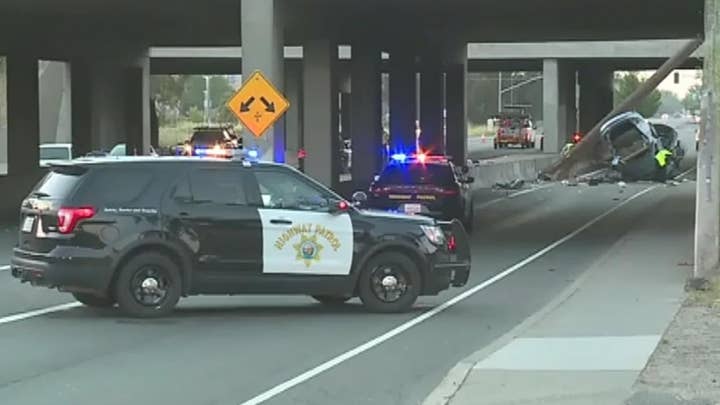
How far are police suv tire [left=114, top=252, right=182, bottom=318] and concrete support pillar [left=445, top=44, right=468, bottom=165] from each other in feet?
124

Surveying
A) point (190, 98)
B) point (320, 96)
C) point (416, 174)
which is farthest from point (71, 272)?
point (190, 98)

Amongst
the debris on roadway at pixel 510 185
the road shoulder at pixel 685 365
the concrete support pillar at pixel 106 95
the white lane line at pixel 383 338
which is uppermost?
the concrete support pillar at pixel 106 95

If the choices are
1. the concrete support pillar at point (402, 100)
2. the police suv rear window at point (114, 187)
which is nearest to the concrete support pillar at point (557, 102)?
the concrete support pillar at point (402, 100)

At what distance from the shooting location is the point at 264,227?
13844 mm

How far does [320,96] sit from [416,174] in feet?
42.9

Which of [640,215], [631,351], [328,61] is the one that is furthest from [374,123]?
[631,351]

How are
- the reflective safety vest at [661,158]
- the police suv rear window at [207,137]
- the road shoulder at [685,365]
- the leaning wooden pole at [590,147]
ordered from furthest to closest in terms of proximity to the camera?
the leaning wooden pole at [590,147] < the reflective safety vest at [661,158] < the police suv rear window at [207,137] < the road shoulder at [685,365]

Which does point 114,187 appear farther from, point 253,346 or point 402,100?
point 402,100

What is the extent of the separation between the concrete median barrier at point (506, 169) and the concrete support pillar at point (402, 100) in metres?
2.86

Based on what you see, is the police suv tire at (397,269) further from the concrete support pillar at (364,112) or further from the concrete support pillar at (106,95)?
the concrete support pillar at (106,95)

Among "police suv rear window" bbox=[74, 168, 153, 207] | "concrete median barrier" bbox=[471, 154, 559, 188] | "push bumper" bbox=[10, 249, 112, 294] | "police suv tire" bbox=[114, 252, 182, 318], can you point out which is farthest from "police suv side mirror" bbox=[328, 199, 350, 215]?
"concrete median barrier" bbox=[471, 154, 559, 188]

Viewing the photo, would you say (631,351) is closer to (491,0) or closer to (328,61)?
(491,0)

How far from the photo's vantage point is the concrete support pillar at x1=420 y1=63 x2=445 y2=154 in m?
48.4

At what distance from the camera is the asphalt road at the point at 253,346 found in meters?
9.56
